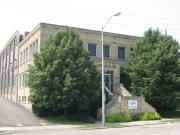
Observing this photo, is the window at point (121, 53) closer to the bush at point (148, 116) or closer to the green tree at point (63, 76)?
the bush at point (148, 116)

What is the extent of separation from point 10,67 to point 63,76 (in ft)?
91.8

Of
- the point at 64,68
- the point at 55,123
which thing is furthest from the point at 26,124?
the point at 64,68

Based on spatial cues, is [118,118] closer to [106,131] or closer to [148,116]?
[148,116]

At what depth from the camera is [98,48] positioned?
4200 centimetres

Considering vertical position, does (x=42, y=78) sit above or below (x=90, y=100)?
above

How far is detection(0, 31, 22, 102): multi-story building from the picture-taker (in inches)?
2037

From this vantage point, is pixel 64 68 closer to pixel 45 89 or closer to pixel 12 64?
pixel 45 89

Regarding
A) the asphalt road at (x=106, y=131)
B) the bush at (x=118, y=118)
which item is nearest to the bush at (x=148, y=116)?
the bush at (x=118, y=118)

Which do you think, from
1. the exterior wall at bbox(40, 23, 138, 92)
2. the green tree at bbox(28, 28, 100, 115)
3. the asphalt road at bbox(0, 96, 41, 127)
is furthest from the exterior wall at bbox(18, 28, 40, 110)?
the green tree at bbox(28, 28, 100, 115)

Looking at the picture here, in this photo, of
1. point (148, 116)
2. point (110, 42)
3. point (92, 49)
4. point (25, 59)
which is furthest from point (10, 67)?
point (148, 116)

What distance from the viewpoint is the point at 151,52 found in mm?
38906

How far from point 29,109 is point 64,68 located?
9424mm

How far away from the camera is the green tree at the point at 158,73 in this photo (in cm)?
3666

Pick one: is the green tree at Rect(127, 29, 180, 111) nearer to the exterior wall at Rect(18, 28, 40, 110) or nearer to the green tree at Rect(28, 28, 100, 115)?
the green tree at Rect(28, 28, 100, 115)
